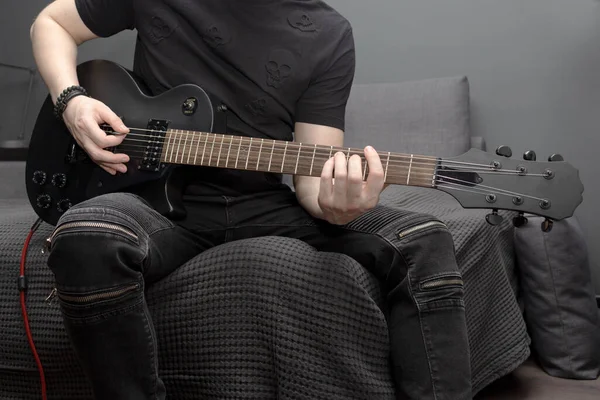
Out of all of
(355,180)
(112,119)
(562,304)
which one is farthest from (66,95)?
(562,304)

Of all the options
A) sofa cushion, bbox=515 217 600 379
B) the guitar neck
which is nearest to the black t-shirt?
the guitar neck

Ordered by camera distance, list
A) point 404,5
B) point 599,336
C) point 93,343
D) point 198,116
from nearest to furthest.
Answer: point 93,343
point 198,116
point 599,336
point 404,5

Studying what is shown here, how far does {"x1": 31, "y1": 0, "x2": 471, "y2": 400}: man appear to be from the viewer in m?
0.88

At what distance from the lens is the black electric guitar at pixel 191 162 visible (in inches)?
38.6

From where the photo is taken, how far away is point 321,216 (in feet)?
3.80

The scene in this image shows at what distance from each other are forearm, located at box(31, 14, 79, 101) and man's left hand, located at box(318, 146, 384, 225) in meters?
0.63

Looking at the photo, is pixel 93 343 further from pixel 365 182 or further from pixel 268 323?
pixel 365 182

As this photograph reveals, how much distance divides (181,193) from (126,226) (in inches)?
9.7

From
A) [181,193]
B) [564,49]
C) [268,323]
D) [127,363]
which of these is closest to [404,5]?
[564,49]

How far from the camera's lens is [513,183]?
984 millimetres

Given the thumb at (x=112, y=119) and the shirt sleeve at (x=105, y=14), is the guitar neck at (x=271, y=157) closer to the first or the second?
the thumb at (x=112, y=119)

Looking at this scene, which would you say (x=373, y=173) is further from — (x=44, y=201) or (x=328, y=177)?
(x=44, y=201)

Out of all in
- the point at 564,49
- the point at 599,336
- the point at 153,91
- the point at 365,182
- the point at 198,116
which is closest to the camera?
the point at 365,182

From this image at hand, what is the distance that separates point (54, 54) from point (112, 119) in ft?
0.93
